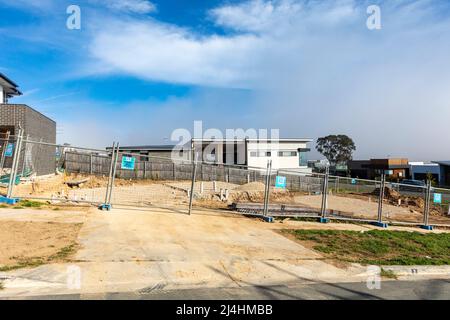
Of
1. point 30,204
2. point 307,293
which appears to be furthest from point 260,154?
point 307,293

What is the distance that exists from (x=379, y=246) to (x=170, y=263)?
5.91 metres

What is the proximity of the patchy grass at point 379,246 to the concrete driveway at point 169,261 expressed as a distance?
73cm

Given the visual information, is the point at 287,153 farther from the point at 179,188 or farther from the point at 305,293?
the point at 305,293

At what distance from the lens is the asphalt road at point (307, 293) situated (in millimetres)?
4591

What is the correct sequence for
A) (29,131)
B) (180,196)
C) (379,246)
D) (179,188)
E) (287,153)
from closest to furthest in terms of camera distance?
(379,246) → (180,196) → (29,131) → (179,188) → (287,153)

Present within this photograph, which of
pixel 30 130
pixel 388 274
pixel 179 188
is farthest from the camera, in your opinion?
pixel 179 188

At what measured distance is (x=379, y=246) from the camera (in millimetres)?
8844

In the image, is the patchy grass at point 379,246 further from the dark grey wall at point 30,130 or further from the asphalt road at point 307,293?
the dark grey wall at point 30,130

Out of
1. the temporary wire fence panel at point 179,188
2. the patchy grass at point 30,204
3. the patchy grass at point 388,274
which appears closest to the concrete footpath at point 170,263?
the patchy grass at point 388,274

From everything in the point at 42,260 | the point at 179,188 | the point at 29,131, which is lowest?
the point at 42,260

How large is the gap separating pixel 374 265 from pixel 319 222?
16.6 feet
